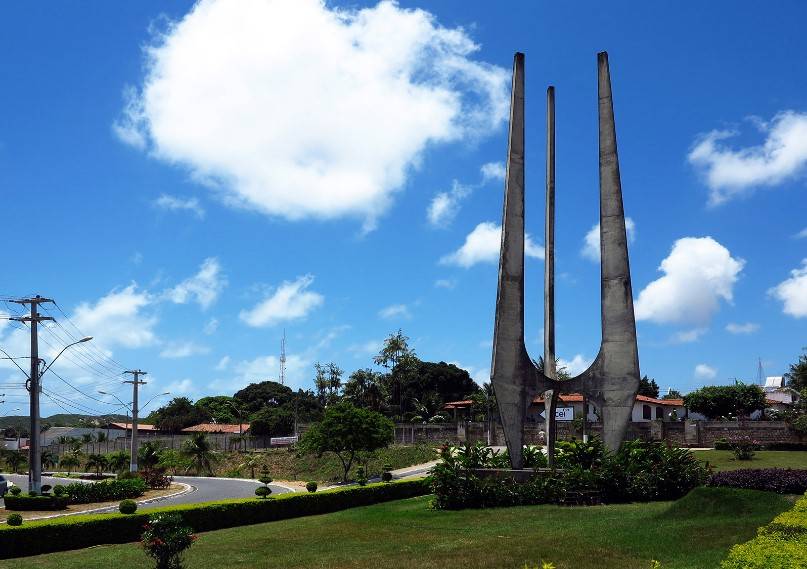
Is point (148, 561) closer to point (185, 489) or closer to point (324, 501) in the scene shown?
point (324, 501)

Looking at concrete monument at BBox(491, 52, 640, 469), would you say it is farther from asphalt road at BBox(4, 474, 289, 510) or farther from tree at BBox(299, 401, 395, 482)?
tree at BBox(299, 401, 395, 482)

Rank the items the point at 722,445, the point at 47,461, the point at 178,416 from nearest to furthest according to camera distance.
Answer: the point at 722,445
the point at 47,461
the point at 178,416

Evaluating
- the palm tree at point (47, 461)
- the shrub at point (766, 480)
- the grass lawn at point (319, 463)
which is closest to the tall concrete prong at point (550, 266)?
the shrub at point (766, 480)

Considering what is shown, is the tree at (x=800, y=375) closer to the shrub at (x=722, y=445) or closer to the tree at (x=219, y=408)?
the shrub at (x=722, y=445)

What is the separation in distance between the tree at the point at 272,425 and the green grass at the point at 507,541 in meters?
77.7

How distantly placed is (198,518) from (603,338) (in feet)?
54.5

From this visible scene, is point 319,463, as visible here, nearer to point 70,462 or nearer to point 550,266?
point 70,462

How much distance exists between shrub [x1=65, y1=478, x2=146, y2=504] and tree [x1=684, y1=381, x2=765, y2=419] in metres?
55.2

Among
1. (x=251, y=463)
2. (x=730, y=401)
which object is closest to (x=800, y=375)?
(x=730, y=401)

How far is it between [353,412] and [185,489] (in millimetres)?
12569

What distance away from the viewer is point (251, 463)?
68.1 m

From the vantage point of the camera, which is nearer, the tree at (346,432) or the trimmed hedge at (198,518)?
the trimmed hedge at (198,518)

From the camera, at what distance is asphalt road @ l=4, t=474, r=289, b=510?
43.7 m

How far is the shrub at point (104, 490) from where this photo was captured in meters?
43.9
